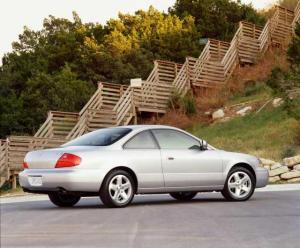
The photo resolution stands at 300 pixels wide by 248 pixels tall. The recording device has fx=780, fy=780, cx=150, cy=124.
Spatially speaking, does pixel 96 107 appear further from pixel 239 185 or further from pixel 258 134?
pixel 239 185

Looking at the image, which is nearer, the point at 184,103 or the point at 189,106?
the point at 189,106

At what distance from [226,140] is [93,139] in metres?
13.8

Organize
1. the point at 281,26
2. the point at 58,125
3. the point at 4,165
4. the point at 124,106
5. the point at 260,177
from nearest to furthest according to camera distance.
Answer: the point at 260,177 < the point at 4,165 < the point at 58,125 < the point at 124,106 < the point at 281,26

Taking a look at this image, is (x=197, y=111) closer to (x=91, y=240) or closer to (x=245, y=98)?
(x=245, y=98)

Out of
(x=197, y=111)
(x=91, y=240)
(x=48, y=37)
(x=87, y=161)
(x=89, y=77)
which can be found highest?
(x=48, y=37)

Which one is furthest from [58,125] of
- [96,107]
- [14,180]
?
[14,180]

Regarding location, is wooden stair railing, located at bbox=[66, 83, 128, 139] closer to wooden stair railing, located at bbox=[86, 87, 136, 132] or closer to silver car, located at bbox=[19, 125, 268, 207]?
wooden stair railing, located at bbox=[86, 87, 136, 132]

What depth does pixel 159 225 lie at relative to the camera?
1002 centimetres

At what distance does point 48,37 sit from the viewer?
189 feet

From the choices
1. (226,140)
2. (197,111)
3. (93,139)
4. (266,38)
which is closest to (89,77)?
(266,38)

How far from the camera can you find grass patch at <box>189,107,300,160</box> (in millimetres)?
24192

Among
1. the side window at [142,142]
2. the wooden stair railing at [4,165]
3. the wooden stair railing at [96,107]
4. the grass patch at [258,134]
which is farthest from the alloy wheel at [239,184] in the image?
the wooden stair railing at [96,107]

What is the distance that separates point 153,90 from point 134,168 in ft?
65.9

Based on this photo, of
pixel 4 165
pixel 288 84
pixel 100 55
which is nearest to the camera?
pixel 288 84
